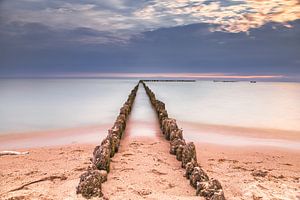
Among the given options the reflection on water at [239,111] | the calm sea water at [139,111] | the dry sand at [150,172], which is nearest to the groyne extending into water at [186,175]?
the dry sand at [150,172]

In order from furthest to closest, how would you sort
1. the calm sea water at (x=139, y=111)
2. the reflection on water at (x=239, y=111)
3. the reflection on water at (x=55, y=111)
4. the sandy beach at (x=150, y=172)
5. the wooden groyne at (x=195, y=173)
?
the reflection on water at (x=239, y=111) → the calm sea water at (x=139, y=111) → the reflection on water at (x=55, y=111) → the sandy beach at (x=150, y=172) → the wooden groyne at (x=195, y=173)

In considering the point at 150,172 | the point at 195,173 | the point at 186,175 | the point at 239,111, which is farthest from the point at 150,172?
the point at 239,111

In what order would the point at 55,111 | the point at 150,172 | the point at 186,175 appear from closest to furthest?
the point at 186,175 < the point at 150,172 < the point at 55,111

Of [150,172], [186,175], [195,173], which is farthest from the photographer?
[150,172]

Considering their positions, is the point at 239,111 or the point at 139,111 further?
the point at 239,111

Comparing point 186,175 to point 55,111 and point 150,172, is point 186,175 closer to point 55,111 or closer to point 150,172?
point 150,172

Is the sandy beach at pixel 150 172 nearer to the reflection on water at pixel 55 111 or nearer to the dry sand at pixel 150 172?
the dry sand at pixel 150 172

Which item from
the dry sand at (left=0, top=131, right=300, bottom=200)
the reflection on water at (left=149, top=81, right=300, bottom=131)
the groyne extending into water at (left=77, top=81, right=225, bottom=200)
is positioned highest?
the groyne extending into water at (left=77, top=81, right=225, bottom=200)

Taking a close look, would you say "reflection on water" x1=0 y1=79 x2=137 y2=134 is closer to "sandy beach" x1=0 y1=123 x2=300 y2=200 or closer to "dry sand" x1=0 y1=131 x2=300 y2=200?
"sandy beach" x1=0 y1=123 x2=300 y2=200

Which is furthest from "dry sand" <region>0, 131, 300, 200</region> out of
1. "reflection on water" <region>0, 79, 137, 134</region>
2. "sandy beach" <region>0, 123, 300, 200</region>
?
"reflection on water" <region>0, 79, 137, 134</region>

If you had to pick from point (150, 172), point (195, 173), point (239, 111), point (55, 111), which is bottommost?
point (55, 111)

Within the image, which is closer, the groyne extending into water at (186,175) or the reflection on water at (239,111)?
the groyne extending into water at (186,175)

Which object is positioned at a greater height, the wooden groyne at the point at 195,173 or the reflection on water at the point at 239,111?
the wooden groyne at the point at 195,173

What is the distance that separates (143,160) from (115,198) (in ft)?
5.96
